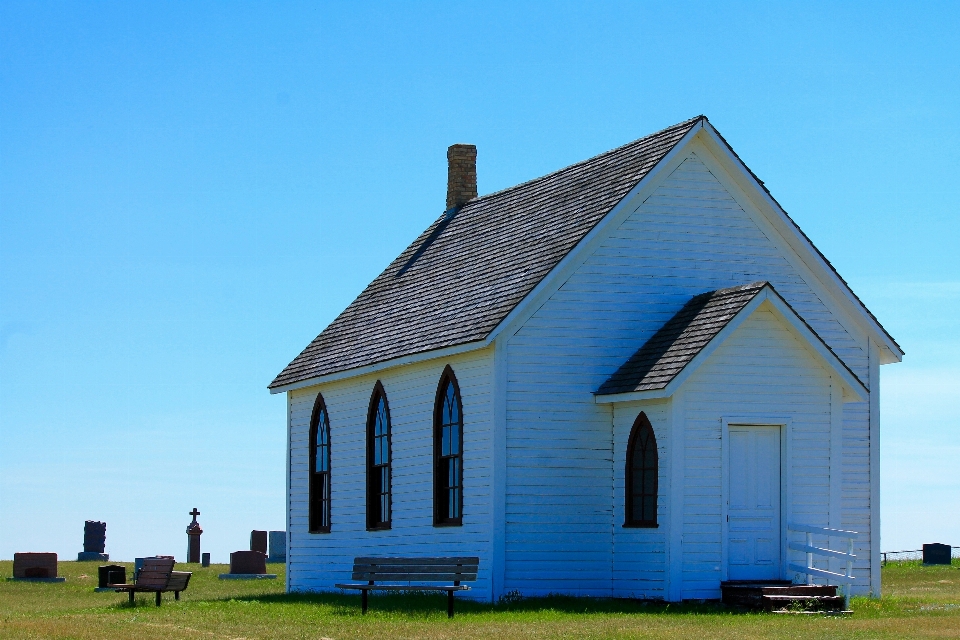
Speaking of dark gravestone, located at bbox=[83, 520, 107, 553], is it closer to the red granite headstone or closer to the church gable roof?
the red granite headstone

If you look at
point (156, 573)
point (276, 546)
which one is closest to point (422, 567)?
point (156, 573)

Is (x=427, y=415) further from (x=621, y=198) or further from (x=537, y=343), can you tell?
(x=621, y=198)

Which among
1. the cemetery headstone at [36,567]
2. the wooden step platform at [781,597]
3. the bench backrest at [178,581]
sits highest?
the wooden step platform at [781,597]

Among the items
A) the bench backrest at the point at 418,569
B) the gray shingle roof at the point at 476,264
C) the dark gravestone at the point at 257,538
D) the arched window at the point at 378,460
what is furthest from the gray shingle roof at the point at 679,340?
the dark gravestone at the point at 257,538

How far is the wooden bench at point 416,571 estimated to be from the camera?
2331 cm

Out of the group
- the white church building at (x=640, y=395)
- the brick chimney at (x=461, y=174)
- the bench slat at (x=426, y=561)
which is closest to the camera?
the bench slat at (x=426, y=561)

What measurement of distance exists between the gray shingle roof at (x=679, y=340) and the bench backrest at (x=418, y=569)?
417 centimetres

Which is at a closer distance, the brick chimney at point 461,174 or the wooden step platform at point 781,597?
the wooden step platform at point 781,597

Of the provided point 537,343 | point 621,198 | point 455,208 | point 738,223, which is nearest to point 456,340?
point 537,343

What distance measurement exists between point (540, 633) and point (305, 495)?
14805 millimetres

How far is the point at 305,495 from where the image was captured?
34.1 m

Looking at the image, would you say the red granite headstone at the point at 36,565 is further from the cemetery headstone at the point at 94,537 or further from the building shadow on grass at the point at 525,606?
the building shadow on grass at the point at 525,606

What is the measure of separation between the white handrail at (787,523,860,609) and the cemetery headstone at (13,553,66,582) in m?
23.4

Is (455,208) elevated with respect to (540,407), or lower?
elevated
